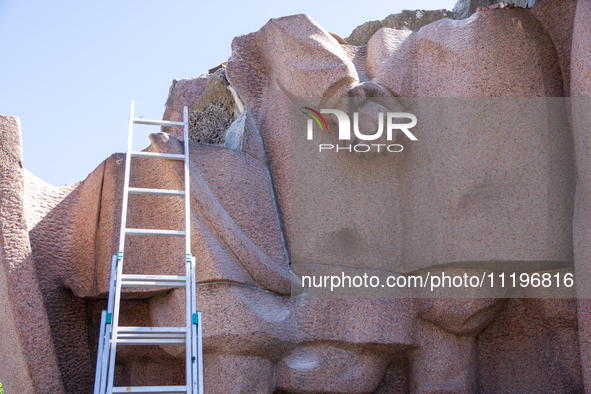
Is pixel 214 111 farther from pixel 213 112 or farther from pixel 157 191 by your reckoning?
pixel 157 191

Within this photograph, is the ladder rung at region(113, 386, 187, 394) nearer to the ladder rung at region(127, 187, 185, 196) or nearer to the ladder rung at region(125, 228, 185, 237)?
the ladder rung at region(125, 228, 185, 237)

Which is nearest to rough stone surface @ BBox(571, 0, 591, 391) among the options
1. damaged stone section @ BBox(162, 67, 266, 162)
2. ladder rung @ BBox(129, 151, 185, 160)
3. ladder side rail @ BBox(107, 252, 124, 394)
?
damaged stone section @ BBox(162, 67, 266, 162)

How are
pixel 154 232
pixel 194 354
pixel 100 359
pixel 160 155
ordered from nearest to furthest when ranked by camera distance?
1. pixel 100 359
2. pixel 194 354
3. pixel 154 232
4. pixel 160 155

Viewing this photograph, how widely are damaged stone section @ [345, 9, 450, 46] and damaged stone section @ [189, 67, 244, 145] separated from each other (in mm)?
1994

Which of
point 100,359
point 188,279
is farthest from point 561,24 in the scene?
point 100,359

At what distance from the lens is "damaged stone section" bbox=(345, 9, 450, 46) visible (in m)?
7.71

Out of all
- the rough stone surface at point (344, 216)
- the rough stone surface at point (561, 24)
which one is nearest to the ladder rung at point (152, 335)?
the rough stone surface at point (344, 216)

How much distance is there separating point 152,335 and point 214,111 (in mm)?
3089

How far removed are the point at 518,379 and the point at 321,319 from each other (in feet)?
5.44

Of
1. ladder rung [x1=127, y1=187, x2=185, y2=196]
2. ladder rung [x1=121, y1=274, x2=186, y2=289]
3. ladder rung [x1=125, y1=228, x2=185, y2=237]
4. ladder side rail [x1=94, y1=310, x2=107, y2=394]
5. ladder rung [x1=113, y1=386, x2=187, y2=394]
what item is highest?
ladder rung [x1=127, y1=187, x2=185, y2=196]

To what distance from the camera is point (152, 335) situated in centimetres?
395

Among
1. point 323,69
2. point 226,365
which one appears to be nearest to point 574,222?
point 323,69

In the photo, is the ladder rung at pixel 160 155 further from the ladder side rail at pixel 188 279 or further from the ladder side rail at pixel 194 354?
the ladder side rail at pixel 194 354

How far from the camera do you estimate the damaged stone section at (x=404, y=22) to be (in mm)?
7715
